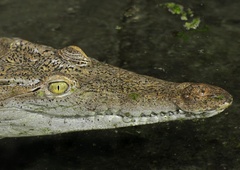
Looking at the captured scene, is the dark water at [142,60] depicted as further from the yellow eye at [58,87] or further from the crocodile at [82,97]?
the yellow eye at [58,87]

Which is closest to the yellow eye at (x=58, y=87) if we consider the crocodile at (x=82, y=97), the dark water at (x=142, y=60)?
the crocodile at (x=82, y=97)

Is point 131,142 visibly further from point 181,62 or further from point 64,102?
point 181,62

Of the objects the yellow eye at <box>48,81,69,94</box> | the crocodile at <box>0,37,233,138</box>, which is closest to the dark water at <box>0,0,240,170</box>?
the crocodile at <box>0,37,233,138</box>

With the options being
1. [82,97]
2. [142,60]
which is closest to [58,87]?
[82,97]

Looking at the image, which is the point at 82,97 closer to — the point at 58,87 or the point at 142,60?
the point at 58,87

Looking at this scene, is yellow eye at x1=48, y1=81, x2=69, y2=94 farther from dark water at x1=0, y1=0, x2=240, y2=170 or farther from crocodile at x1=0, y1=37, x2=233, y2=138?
dark water at x1=0, y1=0, x2=240, y2=170

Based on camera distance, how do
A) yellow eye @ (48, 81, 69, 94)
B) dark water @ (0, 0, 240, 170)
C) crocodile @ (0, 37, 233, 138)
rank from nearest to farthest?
1. crocodile @ (0, 37, 233, 138)
2. yellow eye @ (48, 81, 69, 94)
3. dark water @ (0, 0, 240, 170)
